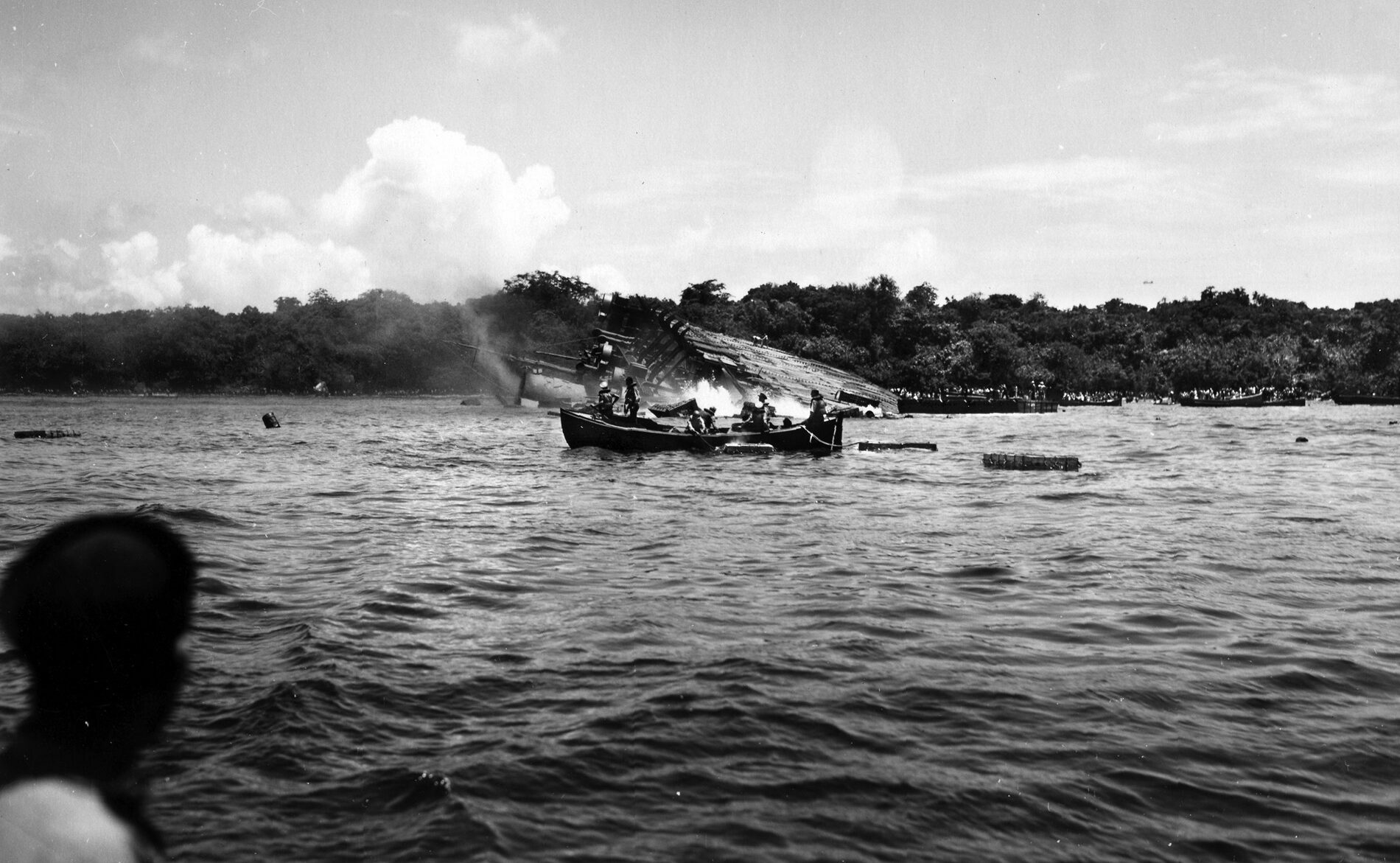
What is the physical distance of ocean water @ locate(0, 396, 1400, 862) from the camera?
538 cm

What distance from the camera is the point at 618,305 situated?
6462 cm

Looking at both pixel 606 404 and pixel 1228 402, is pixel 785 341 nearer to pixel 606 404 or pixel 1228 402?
pixel 1228 402

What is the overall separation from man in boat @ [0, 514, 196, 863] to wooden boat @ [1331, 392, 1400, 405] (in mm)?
111481

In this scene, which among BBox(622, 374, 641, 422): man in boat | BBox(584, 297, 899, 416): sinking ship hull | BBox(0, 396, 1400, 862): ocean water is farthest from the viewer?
BBox(584, 297, 899, 416): sinking ship hull

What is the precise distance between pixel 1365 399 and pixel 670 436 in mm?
93257

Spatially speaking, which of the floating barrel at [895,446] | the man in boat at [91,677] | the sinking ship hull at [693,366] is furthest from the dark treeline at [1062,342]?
the man in boat at [91,677]

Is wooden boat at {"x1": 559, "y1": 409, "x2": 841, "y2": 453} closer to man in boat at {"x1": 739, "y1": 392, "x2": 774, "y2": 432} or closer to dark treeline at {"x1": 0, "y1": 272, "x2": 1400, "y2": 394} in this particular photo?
man in boat at {"x1": 739, "y1": 392, "x2": 774, "y2": 432}

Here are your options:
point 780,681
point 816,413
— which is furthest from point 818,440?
point 780,681

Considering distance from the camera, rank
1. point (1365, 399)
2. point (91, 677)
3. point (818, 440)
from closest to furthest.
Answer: point (91, 677), point (818, 440), point (1365, 399)

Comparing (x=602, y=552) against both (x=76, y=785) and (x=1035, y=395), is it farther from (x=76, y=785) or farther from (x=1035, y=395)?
(x=1035, y=395)

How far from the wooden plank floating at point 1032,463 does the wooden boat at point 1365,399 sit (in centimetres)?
8717

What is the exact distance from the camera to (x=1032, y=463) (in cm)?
2792

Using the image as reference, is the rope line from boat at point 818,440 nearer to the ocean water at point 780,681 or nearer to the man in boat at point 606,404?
the man in boat at point 606,404

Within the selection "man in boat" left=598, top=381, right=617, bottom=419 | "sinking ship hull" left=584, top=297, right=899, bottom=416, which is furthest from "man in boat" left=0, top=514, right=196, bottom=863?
"sinking ship hull" left=584, top=297, right=899, bottom=416
